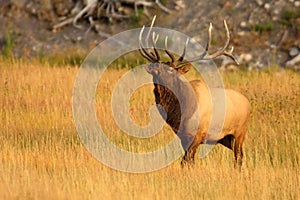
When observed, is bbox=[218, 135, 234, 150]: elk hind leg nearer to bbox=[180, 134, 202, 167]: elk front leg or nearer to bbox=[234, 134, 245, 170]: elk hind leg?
bbox=[234, 134, 245, 170]: elk hind leg

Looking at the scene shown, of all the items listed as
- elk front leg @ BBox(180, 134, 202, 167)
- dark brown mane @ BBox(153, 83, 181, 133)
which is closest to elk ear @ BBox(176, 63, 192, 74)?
dark brown mane @ BBox(153, 83, 181, 133)

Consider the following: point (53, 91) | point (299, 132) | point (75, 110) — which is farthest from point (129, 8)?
point (299, 132)

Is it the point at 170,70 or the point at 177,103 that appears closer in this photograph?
the point at 170,70

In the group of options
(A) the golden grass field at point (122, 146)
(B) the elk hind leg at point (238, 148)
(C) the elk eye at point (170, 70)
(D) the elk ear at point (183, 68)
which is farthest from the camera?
(B) the elk hind leg at point (238, 148)

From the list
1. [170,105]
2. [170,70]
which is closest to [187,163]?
[170,105]

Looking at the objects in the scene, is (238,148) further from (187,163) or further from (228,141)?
(187,163)

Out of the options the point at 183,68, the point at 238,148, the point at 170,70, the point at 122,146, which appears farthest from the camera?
the point at 122,146

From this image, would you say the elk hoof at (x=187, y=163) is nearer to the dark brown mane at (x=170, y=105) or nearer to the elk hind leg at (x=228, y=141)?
the dark brown mane at (x=170, y=105)

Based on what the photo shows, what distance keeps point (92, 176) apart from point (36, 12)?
15.9m

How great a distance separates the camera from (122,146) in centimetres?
1000

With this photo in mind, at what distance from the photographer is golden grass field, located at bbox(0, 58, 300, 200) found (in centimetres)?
756

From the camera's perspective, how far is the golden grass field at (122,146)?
7.56 m

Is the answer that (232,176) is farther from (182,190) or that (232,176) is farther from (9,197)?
(9,197)

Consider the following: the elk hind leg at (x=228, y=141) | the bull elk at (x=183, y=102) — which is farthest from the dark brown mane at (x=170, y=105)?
the elk hind leg at (x=228, y=141)
